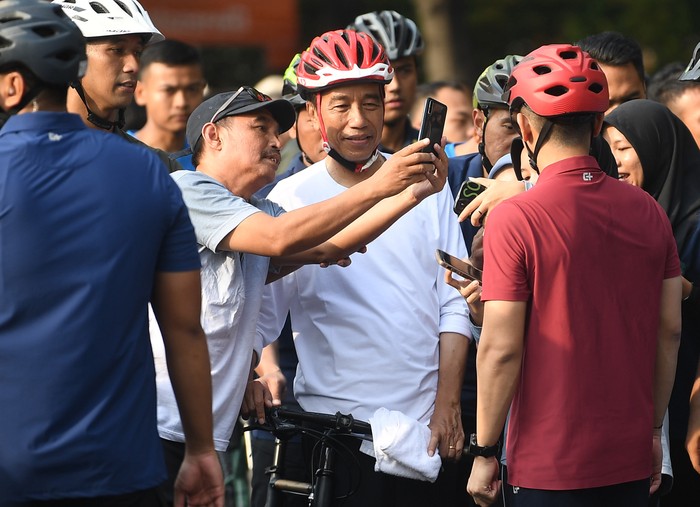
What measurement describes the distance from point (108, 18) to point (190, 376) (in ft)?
7.64

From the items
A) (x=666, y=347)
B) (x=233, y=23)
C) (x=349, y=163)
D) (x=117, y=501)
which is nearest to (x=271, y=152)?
(x=349, y=163)

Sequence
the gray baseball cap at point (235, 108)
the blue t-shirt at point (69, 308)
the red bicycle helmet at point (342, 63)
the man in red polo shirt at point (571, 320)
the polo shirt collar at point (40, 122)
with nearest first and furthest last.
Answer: the blue t-shirt at point (69, 308) → the polo shirt collar at point (40, 122) → the man in red polo shirt at point (571, 320) → the gray baseball cap at point (235, 108) → the red bicycle helmet at point (342, 63)

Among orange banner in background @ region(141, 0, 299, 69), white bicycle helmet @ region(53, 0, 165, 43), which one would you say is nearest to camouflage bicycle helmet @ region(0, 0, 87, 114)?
white bicycle helmet @ region(53, 0, 165, 43)

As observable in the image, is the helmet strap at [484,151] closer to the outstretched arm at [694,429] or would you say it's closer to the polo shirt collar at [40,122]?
the outstretched arm at [694,429]

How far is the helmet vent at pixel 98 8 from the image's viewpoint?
5.70m

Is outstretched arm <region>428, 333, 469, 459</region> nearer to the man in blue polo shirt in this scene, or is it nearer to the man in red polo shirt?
the man in red polo shirt

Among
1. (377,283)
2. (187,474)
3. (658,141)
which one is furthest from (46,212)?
(658,141)

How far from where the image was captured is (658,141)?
221 inches

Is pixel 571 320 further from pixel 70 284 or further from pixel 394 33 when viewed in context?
pixel 394 33

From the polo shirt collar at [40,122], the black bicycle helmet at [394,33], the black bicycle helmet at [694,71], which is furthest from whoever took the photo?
the black bicycle helmet at [394,33]

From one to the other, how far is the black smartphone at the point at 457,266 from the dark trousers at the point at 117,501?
1.42m

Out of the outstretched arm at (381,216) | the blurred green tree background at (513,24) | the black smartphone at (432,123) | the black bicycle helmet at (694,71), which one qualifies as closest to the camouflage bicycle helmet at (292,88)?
the black bicycle helmet at (694,71)

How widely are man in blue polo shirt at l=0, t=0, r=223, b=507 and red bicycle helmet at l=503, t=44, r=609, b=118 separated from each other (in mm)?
1393

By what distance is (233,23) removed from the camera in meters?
20.8
